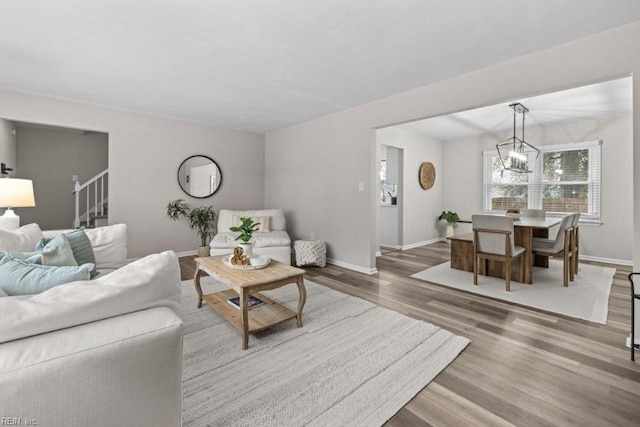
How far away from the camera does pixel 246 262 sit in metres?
2.54

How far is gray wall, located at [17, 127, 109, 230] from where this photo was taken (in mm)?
5445

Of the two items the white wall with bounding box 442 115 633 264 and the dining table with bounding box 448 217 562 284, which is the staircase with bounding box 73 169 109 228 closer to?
the dining table with bounding box 448 217 562 284

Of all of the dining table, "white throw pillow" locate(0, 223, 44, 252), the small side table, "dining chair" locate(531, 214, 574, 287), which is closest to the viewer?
"white throw pillow" locate(0, 223, 44, 252)

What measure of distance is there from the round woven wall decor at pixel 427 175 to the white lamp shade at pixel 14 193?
5.98 m

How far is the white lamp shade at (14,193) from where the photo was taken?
262cm

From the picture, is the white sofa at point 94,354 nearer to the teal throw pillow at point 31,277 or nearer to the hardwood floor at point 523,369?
the teal throw pillow at point 31,277

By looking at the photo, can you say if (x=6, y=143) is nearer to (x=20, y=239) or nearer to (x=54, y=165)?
(x=54, y=165)

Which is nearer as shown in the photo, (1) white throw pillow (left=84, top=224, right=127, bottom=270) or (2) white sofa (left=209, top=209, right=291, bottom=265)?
(1) white throw pillow (left=84, top=224, right=127, bottom=270)

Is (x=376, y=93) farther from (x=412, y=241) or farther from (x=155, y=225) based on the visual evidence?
(x=155, y=225)

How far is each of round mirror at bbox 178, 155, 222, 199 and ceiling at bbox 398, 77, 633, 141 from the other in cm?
365

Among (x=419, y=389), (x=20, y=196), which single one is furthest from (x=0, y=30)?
(x=419, y=389)

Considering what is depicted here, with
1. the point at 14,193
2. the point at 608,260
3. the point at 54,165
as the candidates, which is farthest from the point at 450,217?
the point at 54,165

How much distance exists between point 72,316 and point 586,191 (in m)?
6.81

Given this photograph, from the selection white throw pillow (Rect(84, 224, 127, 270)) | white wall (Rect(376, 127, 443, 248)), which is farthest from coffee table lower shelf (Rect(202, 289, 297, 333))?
white wall (Rect(376, 127, 443, 248))
